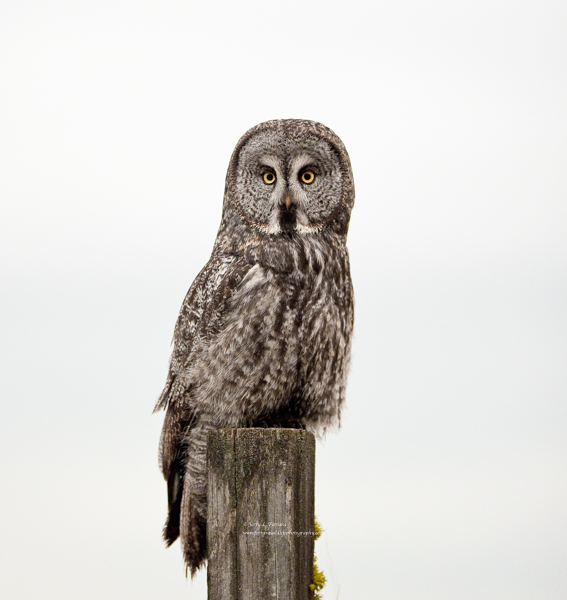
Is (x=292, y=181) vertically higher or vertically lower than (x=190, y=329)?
higher

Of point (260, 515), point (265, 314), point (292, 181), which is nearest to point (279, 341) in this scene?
point (265, 314)

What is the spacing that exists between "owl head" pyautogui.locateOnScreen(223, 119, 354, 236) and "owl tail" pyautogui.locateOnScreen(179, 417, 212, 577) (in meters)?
1.27

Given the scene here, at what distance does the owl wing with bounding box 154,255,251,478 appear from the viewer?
4.70 metres

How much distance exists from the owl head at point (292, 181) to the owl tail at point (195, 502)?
4.18 ft

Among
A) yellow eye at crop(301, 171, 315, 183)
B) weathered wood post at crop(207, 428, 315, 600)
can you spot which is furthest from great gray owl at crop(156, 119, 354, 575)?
weathered wood post at crop(207, 428, 315, 600)

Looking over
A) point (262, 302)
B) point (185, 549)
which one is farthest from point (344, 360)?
point (185, 549)

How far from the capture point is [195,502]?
475cm

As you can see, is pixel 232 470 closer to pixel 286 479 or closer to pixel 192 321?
pixel 286 479

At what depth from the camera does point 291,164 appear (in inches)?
192

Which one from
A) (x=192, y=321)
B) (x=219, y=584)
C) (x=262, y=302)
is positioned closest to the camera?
(x=219, y=584)

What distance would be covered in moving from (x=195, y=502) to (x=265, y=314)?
120 cm

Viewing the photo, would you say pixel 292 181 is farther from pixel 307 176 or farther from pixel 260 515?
pixel 260 515

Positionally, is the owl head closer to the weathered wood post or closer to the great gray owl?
the great gray owl

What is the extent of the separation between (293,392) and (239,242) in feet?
3.13
